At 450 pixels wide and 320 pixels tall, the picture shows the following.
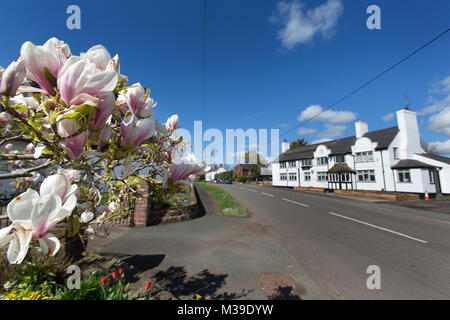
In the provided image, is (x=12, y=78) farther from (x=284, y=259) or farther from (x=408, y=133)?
(x=408, y=133)

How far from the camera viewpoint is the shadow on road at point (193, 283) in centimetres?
301

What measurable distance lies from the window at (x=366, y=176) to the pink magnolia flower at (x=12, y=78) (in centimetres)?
2723

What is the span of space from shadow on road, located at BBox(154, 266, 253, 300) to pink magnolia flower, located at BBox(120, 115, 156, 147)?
2.99 meters

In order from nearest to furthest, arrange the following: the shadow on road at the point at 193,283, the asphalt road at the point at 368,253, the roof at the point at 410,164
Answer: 1. the shadow on road at the point at 193,283
2. the asphalt road at the point at 368,253
3. the roof at the point at 410,164

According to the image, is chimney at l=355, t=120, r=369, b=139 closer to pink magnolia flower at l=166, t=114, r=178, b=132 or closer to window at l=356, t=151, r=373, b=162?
window at l=356, t=151, r=373, b=162

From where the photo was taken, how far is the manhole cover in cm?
310

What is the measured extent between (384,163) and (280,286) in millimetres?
23723

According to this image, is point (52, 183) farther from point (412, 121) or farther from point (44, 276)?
point (412, 121)

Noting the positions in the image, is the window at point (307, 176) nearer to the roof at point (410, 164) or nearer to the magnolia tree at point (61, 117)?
the roof at point (410, 164)

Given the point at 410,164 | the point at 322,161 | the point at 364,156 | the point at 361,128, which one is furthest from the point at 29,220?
the point at 322,161

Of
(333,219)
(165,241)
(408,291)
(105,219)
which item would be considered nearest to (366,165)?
(333,219)

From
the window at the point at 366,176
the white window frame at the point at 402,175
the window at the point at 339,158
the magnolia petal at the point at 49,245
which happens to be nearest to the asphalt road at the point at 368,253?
the magnolia petal at the point at 49,245

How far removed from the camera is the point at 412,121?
20906 millimetres
